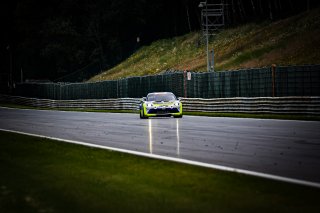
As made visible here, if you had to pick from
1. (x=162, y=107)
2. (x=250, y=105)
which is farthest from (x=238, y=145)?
(x=250, y=105)

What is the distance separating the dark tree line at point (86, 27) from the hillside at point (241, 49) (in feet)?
→ 13.5

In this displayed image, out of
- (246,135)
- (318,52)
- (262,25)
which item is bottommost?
(246,135)

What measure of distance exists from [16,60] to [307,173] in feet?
323

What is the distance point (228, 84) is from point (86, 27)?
6665 centimetres

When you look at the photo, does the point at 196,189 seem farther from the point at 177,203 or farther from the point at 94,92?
the point at 94,92

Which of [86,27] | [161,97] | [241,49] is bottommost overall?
[161,97]

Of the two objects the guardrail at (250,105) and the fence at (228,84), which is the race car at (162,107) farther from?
the fence at (228,84)

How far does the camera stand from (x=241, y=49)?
2237 inches

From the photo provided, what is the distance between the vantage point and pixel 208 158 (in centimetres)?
972

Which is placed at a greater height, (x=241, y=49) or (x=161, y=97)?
(x=241, y=49)

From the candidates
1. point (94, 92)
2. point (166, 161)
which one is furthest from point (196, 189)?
point (94, 92)

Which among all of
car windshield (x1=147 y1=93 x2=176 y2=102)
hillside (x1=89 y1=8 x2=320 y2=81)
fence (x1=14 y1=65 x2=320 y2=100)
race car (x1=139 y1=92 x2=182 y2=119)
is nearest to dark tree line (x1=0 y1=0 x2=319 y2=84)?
hillside (x1=89 y1=8 x2=320 y2=81)

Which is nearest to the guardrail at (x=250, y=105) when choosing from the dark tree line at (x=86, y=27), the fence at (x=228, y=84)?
the fence at (x=228, y=84)

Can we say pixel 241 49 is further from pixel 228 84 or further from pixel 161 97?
pixel 161 97
